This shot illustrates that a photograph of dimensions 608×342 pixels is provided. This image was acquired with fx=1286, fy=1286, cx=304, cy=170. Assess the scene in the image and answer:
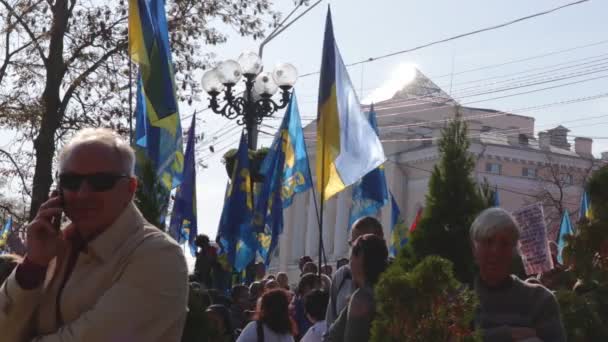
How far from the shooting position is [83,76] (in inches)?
754

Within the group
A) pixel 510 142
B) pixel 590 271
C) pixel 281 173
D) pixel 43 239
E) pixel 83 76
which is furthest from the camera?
pixel 510 142

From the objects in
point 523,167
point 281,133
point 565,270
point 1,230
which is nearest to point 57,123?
point 281,133

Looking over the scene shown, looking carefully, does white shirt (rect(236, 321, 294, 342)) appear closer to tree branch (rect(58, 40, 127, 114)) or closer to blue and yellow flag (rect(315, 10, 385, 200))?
blue and yellow flag (rect(315, 10, 385, 200))

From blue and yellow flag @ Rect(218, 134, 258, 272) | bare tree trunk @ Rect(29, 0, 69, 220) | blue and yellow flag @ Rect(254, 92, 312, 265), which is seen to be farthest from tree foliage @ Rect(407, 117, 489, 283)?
bare tree trunk @ Rect(29, 0, 69, 220)

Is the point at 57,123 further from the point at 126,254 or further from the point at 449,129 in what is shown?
the point at 126,254

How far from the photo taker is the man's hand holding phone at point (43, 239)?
3.38 metres

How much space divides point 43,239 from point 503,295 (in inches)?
94.1

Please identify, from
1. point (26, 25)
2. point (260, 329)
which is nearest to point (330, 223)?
point (26, 25)

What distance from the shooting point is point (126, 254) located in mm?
3395

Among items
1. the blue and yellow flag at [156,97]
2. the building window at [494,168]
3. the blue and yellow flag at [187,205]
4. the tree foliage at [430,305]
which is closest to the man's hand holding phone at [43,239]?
the tree foliage at [430,305]

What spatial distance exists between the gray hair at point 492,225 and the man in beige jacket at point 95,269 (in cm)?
207

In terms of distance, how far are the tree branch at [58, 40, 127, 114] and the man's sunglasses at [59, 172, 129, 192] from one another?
15574mm

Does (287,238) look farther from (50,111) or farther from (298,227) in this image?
(50,111)

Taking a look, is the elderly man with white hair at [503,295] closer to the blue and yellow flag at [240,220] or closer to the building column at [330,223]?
the blue and yellow flag at [240,220]
